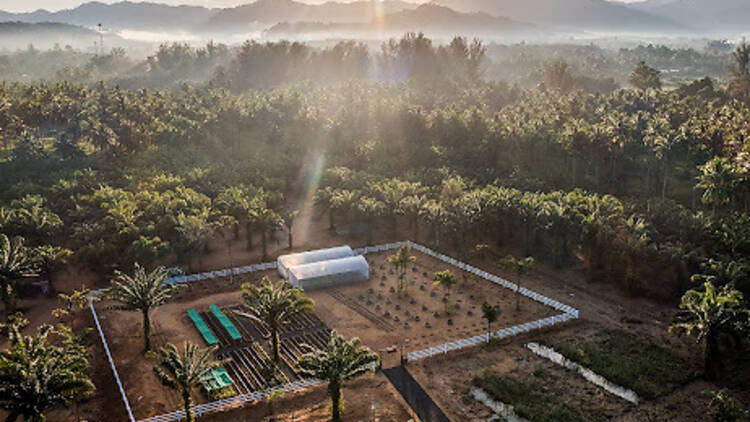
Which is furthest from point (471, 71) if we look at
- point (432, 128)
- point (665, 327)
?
point (665, 327)

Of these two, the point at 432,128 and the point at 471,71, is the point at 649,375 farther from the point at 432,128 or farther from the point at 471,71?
the point at 471,71

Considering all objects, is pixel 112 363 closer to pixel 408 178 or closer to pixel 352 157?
pixel 408 178

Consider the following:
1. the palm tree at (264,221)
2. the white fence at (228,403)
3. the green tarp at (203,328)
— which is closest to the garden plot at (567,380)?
the white fence at (228,403)

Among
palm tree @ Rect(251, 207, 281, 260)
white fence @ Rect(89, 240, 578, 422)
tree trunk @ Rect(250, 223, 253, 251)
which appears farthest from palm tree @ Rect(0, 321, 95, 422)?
tree trunk @ Rect(250, 223, 253, 251)

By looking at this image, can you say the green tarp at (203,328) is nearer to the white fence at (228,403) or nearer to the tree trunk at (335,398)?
the white fence at (228,403)

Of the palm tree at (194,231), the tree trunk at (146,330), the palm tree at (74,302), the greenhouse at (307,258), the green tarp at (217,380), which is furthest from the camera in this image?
the palm tree at (194,231)

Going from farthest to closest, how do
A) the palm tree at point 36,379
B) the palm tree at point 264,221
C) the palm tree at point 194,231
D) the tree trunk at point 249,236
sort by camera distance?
the tree trunk at point 249,236
the palm tree at point 264,221
the palm tree at point 194,231
the palm tree at point 36,379
